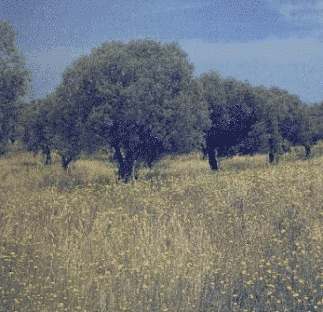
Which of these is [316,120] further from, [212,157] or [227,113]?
[227,113]

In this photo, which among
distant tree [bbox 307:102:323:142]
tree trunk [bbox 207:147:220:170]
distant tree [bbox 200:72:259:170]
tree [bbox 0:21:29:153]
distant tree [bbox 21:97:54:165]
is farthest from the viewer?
distant tree [bbox 307:102:323:142]

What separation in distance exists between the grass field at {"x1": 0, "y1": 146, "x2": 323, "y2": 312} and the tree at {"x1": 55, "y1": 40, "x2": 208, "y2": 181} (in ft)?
32.3

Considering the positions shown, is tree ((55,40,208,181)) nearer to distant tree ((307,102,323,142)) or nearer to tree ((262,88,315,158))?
tree ((262,88,315,158))

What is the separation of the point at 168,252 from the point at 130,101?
48.4ft

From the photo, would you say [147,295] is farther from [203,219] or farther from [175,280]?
[203,219]

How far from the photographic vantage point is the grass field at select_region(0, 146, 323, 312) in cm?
730

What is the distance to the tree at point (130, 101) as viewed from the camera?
22922 mm

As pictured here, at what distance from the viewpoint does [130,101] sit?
2258 centimetres

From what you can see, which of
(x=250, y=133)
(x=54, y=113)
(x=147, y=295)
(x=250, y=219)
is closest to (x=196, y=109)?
(x=54, y=113)

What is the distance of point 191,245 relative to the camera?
29.2ft

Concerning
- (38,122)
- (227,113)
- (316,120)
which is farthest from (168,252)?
(316,120)

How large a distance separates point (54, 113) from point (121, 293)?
18.8m

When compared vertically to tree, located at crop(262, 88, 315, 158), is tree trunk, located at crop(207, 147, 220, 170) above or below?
below

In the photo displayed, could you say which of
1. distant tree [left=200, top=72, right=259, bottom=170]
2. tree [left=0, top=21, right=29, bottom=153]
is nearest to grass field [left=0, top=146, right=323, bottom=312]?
tree [left=0, top=21, right=29, bottom=153]
